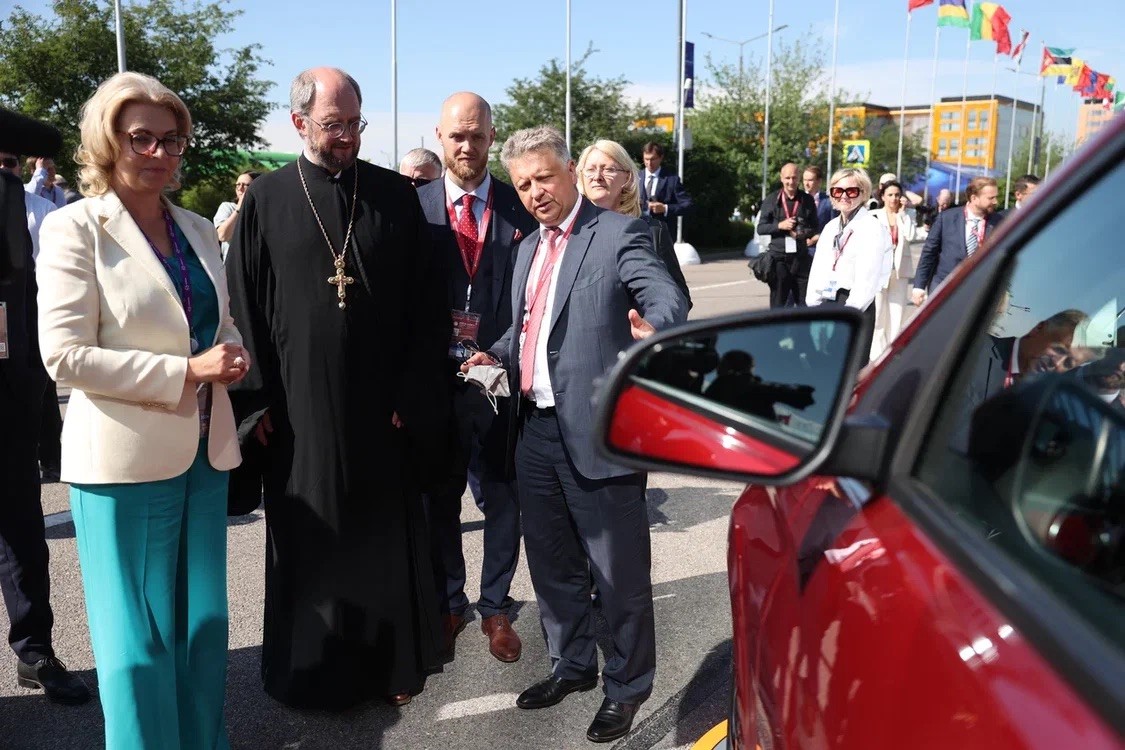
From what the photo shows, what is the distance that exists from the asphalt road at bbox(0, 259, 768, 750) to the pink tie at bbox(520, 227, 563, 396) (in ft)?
3.18

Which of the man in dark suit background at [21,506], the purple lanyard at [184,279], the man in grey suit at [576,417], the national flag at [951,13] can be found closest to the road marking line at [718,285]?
the man in grey suit at [576,417]

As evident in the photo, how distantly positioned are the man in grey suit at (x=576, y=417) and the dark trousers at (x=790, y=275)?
748 cm

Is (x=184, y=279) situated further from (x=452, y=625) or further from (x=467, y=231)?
(x=452, y=625)

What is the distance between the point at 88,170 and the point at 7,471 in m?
1.34

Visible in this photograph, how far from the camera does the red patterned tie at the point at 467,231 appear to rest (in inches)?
166

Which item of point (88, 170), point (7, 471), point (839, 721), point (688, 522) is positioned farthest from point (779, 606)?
point (688, 522)

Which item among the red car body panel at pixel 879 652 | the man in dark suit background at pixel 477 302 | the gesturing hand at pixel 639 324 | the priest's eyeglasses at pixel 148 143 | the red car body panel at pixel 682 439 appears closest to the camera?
the red car body panel at pixel 879 652

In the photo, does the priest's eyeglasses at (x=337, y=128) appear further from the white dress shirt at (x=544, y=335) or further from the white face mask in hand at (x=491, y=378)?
the white face mask in hand at (x=491, y=378)

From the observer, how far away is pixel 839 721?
107cm

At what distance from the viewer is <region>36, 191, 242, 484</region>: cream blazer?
2537mm

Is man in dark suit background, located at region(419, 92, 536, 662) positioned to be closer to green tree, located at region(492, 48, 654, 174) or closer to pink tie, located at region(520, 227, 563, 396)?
pink tie, located at region(520, 227, 563, 396)

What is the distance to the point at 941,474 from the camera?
3.92 ft

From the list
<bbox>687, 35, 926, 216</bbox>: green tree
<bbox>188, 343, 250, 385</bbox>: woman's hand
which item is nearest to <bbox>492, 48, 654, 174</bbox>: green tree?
<bbox>687, 35, 926, 216</bbox>: green tree

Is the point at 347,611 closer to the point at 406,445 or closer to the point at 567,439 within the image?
the point at 406,445
